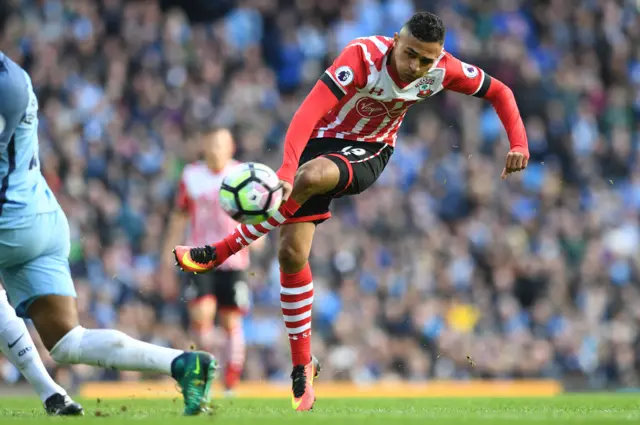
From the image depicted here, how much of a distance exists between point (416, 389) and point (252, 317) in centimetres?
276

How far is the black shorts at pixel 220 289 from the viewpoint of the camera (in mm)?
10938

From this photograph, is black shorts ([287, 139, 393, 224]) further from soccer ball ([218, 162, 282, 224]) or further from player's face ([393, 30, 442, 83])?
soccer ball ([218, 162, 282, 224])

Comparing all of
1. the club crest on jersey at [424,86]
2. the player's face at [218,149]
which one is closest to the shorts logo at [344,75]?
the club crest on jersey at [424,86]

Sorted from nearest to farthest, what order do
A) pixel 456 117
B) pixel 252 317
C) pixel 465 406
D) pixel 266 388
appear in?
pixel 465 406 → pixel 266 388 → pixel 252 317 → pixel 456 117

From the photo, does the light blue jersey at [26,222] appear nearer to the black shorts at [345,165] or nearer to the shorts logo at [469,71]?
the black shorts at [345,165]

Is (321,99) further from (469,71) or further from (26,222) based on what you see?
(26,222)

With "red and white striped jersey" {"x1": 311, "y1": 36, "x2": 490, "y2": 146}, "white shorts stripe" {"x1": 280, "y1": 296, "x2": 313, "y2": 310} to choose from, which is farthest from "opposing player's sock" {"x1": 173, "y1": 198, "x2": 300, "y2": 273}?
"red and white striped jersey" {"x1": 311, "y1": 36, "x2": 490, "y2": 146}

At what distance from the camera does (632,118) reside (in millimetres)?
18453

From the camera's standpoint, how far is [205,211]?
11.1 m

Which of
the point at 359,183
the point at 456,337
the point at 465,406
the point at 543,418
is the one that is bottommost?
the point at 456,337

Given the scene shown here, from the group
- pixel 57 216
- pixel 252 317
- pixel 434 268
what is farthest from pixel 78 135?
pixel 57 216

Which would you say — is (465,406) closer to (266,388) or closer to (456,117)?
(266,388)

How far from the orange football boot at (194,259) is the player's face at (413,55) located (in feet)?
5.86

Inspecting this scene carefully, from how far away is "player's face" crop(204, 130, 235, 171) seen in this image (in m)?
11.2
